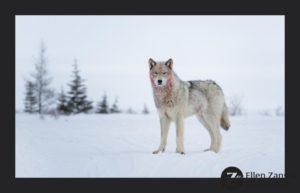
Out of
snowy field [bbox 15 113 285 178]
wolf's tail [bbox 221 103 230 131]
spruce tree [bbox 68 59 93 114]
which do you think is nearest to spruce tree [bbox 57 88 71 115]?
spruce tree [bbox 68 59 93 114]

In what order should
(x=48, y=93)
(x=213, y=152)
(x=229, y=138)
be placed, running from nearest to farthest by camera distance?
1. (x=213, y=152)
2. (x=229, y=138)
3. (x=48, y=93)

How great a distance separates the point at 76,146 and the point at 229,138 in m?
6.11

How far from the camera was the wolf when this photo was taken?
9.98 meters

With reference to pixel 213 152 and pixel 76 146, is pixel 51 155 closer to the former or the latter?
pixel 76 146

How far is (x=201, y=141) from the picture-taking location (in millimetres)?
13539

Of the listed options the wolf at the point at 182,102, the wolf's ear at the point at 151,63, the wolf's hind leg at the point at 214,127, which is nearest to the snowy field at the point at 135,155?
the wolf's hind leg at the point at 214,127

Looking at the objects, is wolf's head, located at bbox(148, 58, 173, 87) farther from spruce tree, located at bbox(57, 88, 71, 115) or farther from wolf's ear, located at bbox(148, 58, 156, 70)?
spruce tree, located at bbox(57, 88, 71, 115)

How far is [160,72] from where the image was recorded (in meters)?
9.77

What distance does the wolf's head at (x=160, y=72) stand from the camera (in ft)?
31.8

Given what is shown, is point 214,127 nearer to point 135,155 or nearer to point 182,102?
point 182,102

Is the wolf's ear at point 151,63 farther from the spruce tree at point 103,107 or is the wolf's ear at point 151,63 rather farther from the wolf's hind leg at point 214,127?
the spruce tree at point 103,107

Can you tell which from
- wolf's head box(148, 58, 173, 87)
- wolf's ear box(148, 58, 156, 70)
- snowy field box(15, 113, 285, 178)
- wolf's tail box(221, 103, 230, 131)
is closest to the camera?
snowy field box(15, 113, 285, 178)

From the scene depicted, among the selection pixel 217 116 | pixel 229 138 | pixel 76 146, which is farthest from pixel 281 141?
pixel 76 146

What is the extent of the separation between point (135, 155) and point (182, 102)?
6.58 feet
